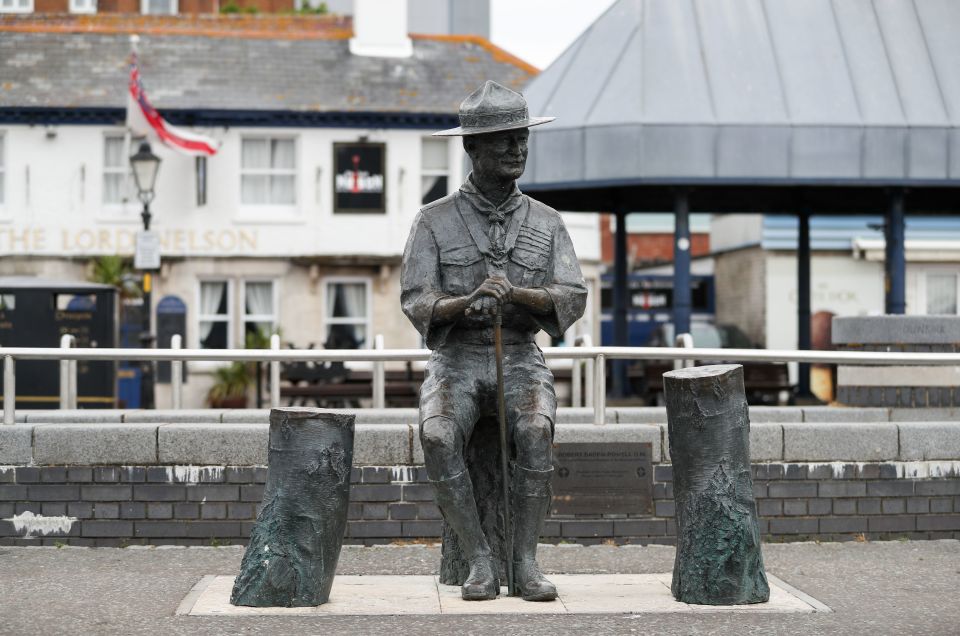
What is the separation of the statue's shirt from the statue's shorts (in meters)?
0.07

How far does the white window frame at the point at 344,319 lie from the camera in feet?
95.2

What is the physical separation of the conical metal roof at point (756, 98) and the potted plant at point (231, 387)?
11.3m

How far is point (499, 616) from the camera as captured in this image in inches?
269

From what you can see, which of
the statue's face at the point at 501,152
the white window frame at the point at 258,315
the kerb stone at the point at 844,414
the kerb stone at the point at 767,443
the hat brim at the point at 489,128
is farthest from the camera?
the white window frame at the point at 258,315

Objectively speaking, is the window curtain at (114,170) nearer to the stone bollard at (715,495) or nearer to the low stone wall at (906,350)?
the low stone wall at (906,350)

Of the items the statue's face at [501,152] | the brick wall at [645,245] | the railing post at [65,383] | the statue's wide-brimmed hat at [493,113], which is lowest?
the railing post at [65,383]

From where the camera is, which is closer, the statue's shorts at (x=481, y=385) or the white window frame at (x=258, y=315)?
the statue's shorts at (x=481, y=385)

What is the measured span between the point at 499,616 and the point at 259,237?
2272 centimetres

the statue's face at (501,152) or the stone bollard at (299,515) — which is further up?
the statue's face at (501,152)

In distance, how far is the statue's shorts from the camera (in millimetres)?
7273

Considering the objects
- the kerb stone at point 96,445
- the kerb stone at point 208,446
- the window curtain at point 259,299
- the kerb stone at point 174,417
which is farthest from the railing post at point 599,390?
the window curtain at point 259,299

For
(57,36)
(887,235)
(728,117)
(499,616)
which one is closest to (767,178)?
(728,117)

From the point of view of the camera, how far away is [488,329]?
7.42 m

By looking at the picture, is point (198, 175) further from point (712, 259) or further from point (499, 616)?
point (499, 616)
